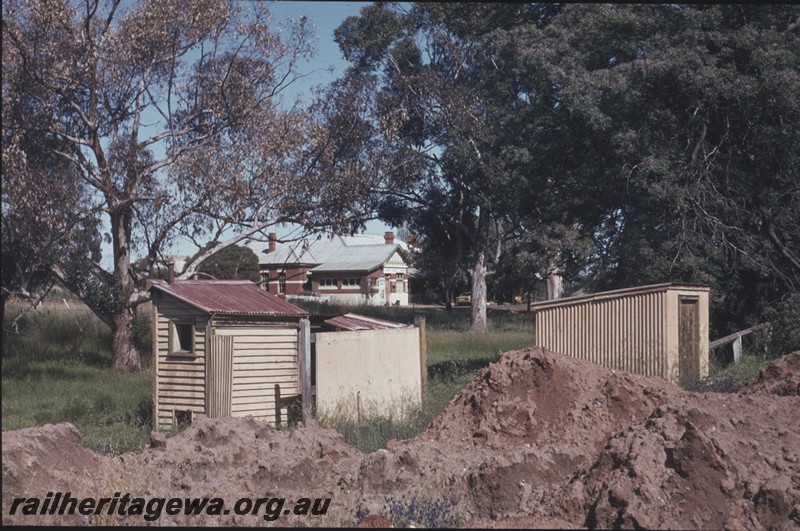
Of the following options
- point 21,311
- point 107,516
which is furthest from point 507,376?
point 21,311

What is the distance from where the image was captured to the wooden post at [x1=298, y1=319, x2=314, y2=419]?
1518 cm

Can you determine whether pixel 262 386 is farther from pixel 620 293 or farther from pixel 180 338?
pixel 620 293

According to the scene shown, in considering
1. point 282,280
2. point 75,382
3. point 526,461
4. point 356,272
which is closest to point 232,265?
point 282,280

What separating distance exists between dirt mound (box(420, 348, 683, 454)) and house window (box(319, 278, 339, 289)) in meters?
54.0

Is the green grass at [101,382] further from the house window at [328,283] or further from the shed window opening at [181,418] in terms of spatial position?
the house window at [328,283]

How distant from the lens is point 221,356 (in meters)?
Result: 14.6

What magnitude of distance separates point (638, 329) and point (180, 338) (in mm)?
8016

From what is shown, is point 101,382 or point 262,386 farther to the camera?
point 101,382

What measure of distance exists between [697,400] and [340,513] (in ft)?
14.3

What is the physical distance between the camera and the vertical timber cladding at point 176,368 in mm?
14969

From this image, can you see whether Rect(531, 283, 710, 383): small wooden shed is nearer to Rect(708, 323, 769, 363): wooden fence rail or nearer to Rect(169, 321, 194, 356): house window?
Rect(708, 323, 769, 363): wooden fence rail

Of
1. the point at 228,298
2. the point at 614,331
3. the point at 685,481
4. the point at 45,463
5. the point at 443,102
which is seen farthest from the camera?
the point at 443,102

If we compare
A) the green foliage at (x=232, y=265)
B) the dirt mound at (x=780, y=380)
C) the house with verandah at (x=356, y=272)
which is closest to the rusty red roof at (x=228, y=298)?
the dirt mound at (x=780, y=380)

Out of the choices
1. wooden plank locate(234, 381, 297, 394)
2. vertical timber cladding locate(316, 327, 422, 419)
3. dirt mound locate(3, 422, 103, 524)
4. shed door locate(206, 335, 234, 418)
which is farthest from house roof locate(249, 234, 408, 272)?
dirt mound locate(3, 422, 103, 524)
